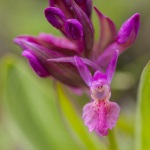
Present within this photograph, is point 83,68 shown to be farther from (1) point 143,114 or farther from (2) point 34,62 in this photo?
(1) point 143,114

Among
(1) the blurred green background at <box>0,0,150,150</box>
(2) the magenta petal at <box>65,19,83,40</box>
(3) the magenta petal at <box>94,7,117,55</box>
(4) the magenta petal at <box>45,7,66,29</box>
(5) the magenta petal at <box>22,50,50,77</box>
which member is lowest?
(1) the blurred green background at <box>0,0,150,150</box>

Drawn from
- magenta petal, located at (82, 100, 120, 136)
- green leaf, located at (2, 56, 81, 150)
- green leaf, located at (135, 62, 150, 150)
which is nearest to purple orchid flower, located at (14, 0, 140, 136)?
magenta petal, located at (82, 100, 120, 136)

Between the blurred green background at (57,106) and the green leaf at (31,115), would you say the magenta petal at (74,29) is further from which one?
the green leaf at (31,115)

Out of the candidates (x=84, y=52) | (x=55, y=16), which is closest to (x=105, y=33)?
(x=84, y=52)

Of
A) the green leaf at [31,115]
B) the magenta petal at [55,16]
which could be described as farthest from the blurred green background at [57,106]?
the magenta petal at [55,16]

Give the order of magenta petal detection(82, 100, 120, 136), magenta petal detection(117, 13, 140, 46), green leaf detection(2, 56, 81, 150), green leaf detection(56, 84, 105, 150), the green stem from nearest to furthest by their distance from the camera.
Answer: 1. magenta petal detection(82, 100, 120, 136)
2. magenta petal detection(117, 13, 140, 46)
3. the green stem
4. green leaf detection(56, 84, 105, 150)
5. green leaf detection(2, 56, 81, 150)

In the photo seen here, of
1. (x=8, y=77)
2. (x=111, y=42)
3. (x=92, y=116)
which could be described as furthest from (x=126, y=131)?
(x=92, y=116)

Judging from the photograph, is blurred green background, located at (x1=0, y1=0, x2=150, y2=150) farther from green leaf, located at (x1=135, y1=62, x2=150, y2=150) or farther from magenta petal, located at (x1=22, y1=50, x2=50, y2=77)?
magenta petal, located at (x1=22, y1=50, x2=50, y2=77)
